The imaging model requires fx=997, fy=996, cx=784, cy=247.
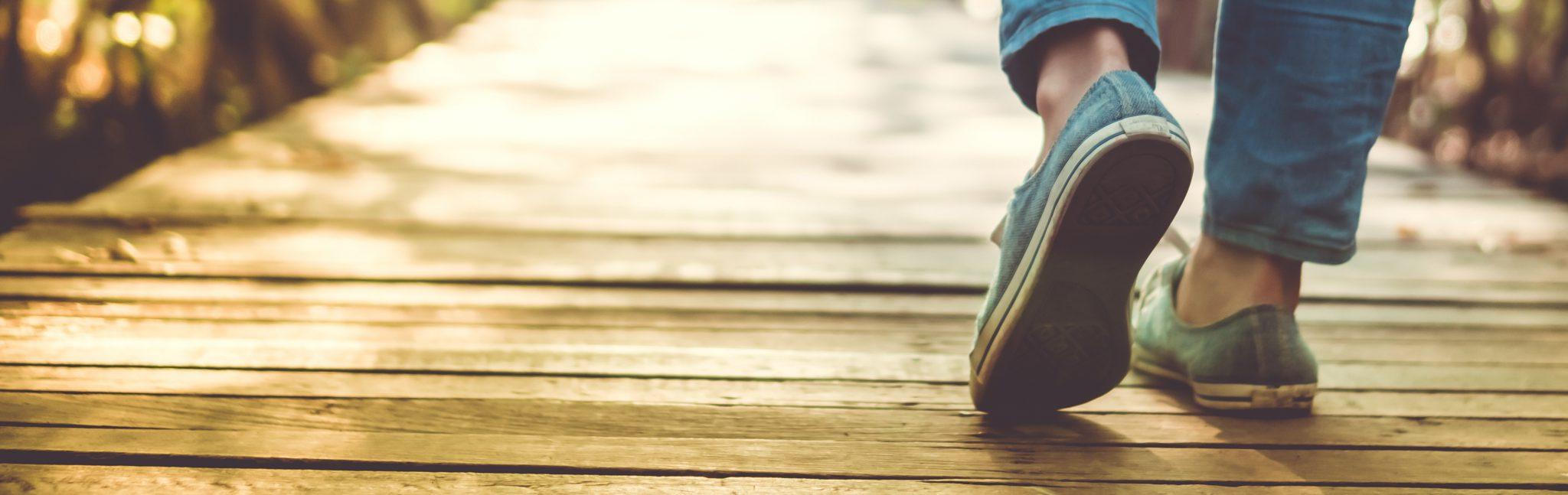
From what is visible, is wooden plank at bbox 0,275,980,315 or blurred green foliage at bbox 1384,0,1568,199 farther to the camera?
blurred green foliage at bbox 1384,0,1568,199

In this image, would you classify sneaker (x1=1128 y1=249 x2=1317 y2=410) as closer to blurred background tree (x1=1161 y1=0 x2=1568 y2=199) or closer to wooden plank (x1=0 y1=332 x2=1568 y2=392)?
wooden plank (x1=0 y1=332 x2=1568 y2=392)

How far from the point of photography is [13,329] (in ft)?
3.64

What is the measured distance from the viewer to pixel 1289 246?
3.07ft

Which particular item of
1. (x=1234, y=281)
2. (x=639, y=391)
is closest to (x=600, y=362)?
(x=639, y=391)

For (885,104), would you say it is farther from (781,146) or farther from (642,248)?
(642,248)

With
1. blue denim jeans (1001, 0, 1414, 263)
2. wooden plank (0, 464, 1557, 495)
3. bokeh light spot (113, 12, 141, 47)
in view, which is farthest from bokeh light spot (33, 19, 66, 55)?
blue denim jeans (1001, 0, 1414, 263)

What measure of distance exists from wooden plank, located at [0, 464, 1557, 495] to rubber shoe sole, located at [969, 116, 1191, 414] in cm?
9

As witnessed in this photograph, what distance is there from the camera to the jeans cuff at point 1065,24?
0.85 meters

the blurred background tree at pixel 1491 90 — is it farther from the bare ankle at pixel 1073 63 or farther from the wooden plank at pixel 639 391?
the bare ankle at pixel 1073 63

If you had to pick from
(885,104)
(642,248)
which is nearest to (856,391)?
(642,248)

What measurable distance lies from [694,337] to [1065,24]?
56cm

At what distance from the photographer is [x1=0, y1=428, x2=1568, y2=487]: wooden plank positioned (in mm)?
817

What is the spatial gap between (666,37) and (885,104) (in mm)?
1687

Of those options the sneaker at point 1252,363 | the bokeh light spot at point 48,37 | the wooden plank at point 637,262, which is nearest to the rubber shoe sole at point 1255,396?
the sneaker at point 1252,363
